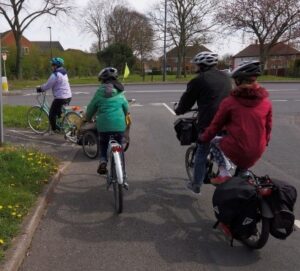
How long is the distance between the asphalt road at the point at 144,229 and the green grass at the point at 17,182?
0.26m

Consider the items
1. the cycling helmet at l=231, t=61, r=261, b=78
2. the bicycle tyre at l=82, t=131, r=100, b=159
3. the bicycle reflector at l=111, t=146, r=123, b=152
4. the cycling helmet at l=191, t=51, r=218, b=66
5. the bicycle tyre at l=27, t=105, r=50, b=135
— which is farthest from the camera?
the bicycle tyre at l=27, t=105, r=50, b=135

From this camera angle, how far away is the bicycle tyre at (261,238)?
4258 millimetres

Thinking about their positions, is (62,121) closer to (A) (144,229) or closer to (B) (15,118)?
(B) (15,118)

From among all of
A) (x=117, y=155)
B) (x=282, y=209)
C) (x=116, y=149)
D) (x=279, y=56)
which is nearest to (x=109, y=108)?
(x=116, y=149)

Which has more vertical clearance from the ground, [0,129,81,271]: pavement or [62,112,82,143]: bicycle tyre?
[62,112,82,143]: bicycle tyre

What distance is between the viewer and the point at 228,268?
416 cm

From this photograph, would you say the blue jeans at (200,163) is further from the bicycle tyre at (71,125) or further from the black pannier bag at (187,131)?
the bicycle tyre at (71,125)

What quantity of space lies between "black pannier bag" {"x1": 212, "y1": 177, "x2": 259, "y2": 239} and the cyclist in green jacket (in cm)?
205

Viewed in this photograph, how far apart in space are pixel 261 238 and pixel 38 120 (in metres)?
8.34

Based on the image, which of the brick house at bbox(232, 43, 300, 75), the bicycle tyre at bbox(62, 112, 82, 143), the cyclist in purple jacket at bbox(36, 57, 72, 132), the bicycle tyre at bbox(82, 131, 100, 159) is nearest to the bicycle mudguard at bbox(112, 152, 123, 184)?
the bicycle tyre at bbox(82, 131, 100, 159)

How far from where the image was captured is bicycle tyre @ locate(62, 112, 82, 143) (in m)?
10.2

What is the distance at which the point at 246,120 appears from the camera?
4.59 m

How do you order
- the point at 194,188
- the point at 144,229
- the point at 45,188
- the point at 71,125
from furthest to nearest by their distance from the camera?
the point at 71,125 < the point at 45,188 < the point at 194,188 < the point at 144,229

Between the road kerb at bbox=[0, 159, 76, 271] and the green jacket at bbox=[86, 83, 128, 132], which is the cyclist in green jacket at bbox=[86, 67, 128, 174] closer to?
the green jacket at bbox=[86, 83, 128, 132]
